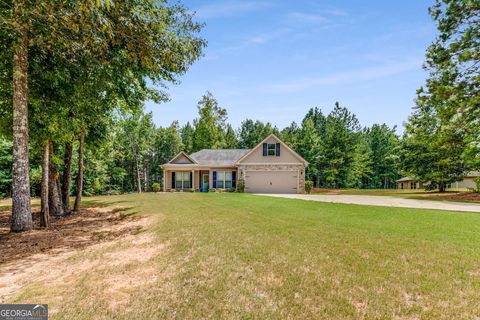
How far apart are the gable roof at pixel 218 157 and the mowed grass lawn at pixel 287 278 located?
65.4 feet

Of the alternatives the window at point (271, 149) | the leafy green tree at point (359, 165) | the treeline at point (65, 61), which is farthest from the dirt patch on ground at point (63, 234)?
the leafy green tree at point (359, 165)

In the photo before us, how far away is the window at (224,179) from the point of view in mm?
27078

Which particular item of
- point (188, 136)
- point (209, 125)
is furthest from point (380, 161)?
point (188, 136)

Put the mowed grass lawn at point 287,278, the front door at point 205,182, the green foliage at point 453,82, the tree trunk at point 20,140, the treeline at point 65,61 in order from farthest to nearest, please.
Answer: the front door at point 205,182 < the tree trunk at point 20,140 < the treeline at point 65,61 < the green foliage at point 453,82 < the mowed grass lawn at point 287,278

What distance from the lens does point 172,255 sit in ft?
18.6

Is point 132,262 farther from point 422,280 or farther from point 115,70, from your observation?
point 115,70

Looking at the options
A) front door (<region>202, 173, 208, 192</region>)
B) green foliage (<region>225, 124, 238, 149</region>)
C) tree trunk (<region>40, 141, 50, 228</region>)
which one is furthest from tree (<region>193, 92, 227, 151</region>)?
tree trunk (<region>40, 141, 50, 228</region>)

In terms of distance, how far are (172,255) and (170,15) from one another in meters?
8.29

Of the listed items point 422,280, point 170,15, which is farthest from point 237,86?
point 422,280

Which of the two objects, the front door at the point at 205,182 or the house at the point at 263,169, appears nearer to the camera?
the house at the point at 263,169

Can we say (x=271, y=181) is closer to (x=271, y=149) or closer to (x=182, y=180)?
(x=271, y=149)

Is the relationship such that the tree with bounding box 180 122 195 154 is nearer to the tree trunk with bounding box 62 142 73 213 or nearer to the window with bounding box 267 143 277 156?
the window with bounding box 267 143 277 156

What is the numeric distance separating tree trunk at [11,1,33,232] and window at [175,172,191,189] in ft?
62.7

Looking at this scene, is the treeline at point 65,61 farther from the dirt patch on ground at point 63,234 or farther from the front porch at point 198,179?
the front porch at point 198,179
